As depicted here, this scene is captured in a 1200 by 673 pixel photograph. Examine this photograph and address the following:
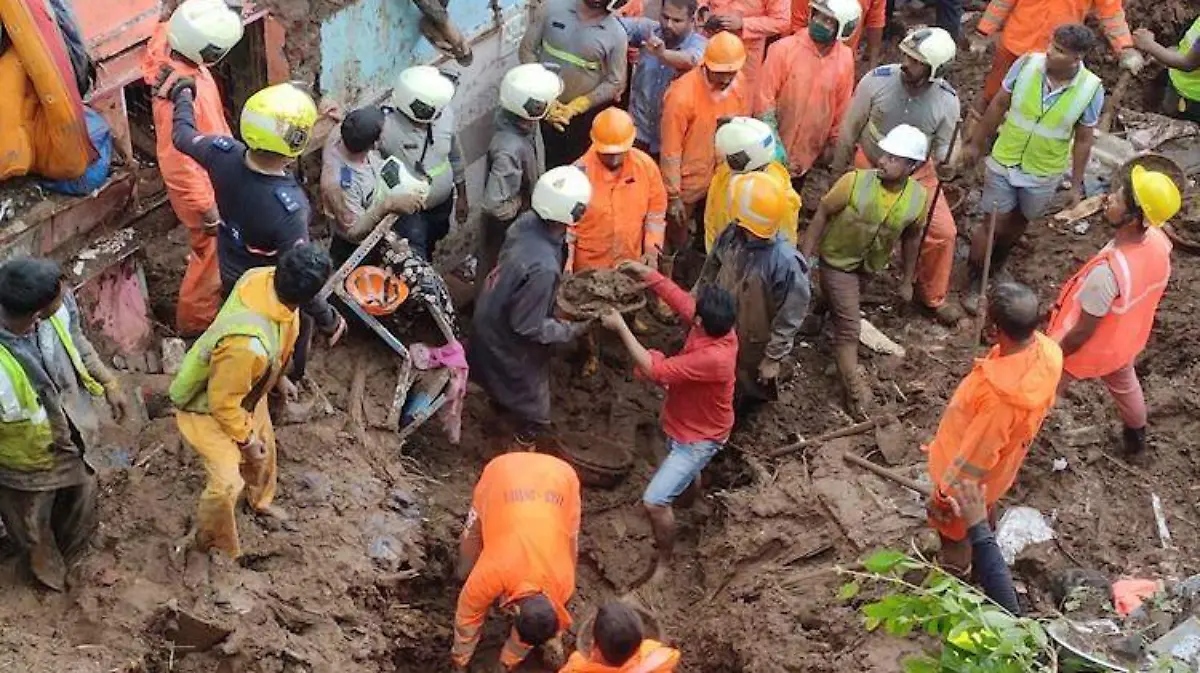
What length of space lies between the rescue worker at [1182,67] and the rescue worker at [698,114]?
3302 millimetres

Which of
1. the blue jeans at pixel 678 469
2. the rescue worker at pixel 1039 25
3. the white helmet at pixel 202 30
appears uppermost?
the white helmet at pixel 202 30

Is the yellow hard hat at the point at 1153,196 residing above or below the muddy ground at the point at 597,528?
above

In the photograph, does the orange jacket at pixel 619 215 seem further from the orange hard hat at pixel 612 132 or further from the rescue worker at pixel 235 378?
the rescue worker at pixel 235 378

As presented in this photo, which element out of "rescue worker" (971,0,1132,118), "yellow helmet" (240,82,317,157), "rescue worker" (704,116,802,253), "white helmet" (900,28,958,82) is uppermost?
"yellow helmet" (240,82,317,157)

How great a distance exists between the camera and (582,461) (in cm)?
799

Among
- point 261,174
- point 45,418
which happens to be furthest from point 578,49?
point 45,418

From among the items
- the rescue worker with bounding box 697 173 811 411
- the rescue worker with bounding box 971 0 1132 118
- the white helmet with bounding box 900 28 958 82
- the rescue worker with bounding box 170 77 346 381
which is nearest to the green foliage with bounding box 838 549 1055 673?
the rescue worker with bounding box 697 173 811 411

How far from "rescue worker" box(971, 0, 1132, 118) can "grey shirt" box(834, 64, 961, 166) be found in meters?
1.12

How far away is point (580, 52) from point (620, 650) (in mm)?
4554

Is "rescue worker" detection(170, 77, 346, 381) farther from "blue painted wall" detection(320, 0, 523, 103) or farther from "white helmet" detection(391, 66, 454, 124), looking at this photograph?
"blue painted wall" detection(320, 0, 523, 103)

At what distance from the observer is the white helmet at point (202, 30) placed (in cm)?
641

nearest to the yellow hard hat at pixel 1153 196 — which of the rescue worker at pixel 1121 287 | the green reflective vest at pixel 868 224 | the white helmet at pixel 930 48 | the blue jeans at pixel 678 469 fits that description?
the rescue worker at pixel 1121 287

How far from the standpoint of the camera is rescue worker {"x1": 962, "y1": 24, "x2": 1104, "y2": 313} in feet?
27.1

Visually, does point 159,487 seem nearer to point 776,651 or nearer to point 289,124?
point 289,124
